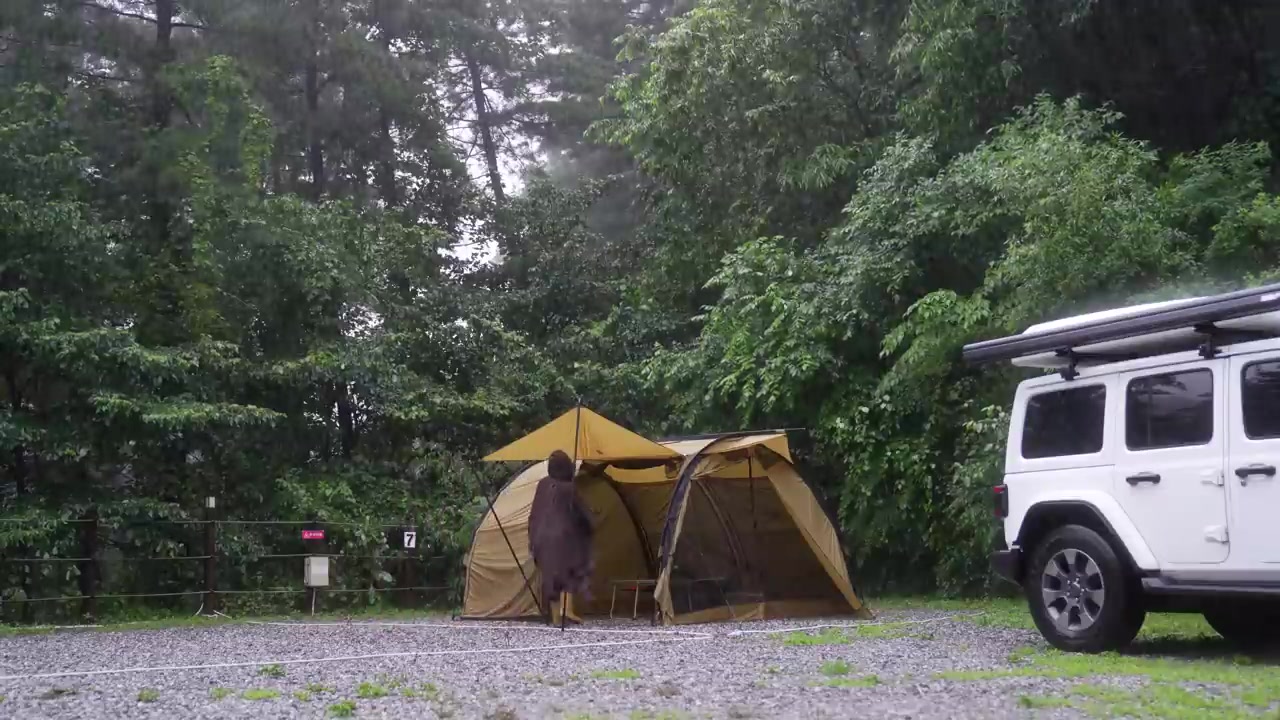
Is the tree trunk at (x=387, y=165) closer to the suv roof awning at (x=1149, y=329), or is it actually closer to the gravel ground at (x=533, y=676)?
the gravel ground at (x=533, y=676)

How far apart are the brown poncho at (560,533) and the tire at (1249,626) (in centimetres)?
518

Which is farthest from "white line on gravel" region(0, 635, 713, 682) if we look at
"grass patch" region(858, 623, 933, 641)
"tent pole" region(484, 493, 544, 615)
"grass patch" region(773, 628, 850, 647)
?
"tent pole" region(484, 493, 544, 615)

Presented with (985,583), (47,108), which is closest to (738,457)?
(985,583)

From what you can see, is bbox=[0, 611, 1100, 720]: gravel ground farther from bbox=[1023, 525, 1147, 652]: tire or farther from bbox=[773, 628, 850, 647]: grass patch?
bbox=[1023, 525, 1147, 652]: tire

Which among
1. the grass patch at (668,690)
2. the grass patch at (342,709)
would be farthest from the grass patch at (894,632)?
the grass patch at (342,709)

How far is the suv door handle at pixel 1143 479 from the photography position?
7.63 metres

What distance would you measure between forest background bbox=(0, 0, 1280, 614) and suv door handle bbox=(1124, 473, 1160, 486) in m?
3.98

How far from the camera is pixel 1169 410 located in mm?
7734

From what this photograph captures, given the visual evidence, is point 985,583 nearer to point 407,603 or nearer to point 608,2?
point 407,603

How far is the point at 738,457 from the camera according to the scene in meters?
12.0

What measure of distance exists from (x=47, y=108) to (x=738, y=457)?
9.59 m

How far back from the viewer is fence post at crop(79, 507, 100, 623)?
13.9 metres

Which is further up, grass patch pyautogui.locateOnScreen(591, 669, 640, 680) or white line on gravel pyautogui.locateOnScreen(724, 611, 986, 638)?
grass patch pyautogui.locateOnScreen(591, 669, 640, 680)

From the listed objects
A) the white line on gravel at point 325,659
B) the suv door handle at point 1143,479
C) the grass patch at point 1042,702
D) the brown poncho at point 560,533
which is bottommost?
the white line on gravel at point 325,659
